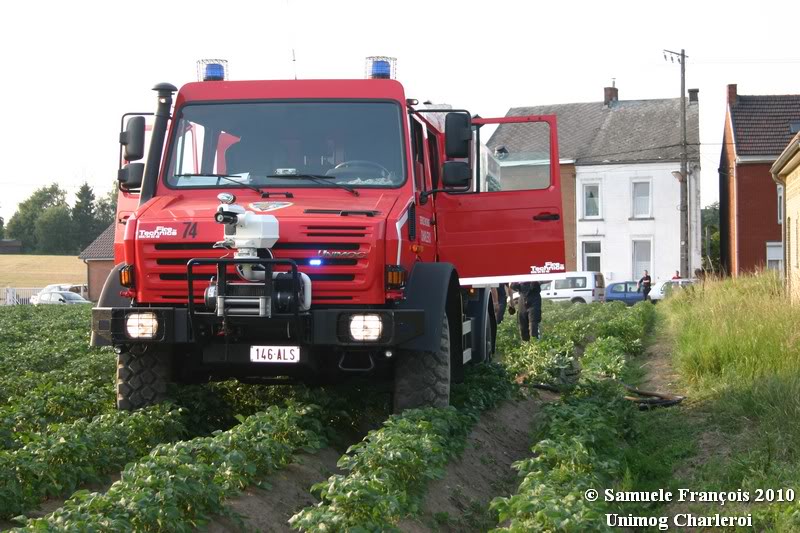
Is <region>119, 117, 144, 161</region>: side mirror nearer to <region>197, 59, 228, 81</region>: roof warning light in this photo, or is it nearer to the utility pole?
<region>197, 59, 228, 81</region>: roof warning light

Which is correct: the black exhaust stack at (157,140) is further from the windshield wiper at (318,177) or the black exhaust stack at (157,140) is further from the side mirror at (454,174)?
the side mirror at (454,174)

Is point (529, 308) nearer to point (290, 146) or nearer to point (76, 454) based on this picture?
point (290, 146)

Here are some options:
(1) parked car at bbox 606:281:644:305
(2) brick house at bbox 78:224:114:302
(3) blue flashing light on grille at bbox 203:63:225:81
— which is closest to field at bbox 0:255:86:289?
(2) brick house at bbox 78:224:114:302

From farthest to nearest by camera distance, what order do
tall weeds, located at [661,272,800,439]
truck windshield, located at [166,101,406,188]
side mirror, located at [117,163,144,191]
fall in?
tall weeds, located at [661,272,800,439]
side mirror, located at [117,163,144,191]
truck windshield, located at [166,101,406,188]

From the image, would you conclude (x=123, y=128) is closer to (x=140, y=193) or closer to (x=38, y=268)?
(x=140, y=193)

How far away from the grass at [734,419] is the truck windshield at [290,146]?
10.7 feet

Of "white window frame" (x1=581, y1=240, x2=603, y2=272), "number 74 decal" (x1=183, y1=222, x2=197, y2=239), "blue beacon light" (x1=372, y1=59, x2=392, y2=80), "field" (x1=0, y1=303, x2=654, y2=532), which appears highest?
"blue beacon light" (x1=372, y1=59, x2=392, y2=80)

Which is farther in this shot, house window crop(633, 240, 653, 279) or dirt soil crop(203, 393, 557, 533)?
house window crop(633, 240, 653, 279)

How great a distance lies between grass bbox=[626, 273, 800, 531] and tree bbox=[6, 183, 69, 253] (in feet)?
326

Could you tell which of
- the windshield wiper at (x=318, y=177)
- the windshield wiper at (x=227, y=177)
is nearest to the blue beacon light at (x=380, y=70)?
the windshield wiper at (x=318, y=177)

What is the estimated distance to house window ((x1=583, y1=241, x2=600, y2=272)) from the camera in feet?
171

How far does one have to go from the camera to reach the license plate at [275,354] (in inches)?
327

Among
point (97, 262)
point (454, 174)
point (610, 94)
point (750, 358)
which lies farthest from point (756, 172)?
point (97, 262)

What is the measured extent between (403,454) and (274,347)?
6.83 feet
